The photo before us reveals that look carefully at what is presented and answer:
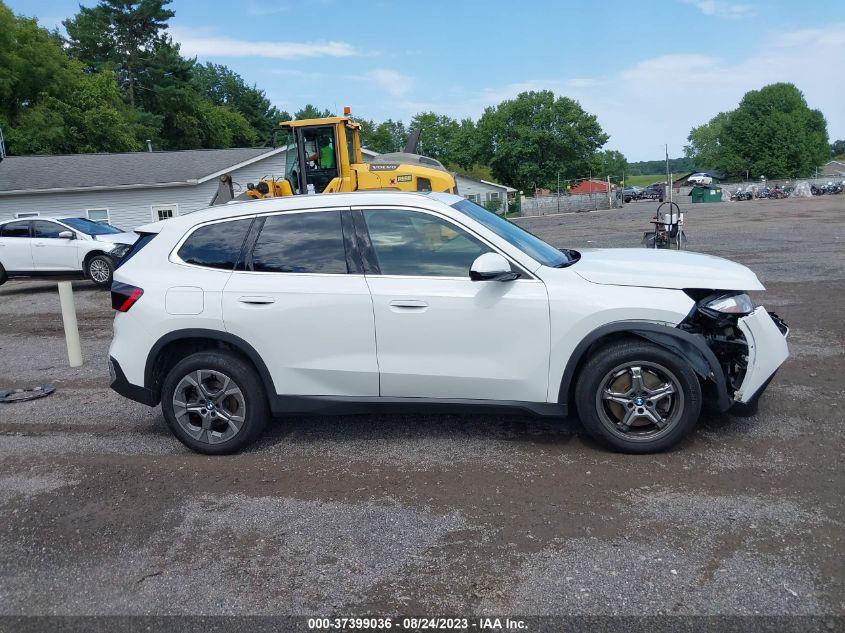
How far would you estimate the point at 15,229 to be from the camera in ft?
50.2

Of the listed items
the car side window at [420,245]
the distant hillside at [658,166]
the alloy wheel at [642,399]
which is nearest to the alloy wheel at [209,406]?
the car side window at [420,245]

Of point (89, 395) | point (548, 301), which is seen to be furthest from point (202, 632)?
point (89, 395)

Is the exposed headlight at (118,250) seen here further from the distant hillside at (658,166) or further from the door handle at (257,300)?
the distant hillside at (658,166)

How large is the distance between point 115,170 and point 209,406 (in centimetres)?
3115

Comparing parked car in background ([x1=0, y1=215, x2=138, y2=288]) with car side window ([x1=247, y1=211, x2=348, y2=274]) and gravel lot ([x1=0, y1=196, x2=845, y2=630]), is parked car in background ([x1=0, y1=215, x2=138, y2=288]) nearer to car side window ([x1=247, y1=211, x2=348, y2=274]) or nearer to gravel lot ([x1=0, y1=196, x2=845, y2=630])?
gravel lot ([x1=0, y1=196, x2=845, y2=630])

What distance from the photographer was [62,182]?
3100cm

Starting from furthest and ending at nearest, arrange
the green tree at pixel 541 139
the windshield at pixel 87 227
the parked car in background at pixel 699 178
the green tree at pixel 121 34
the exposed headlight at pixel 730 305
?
the parked car in background at pixel 699 178, the green tree at pixel 541 139, the green tree at pixel 121 34, the windshield at pixel 87 227, the exposed headlight at pixel 730 305

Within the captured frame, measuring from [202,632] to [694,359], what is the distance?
3.16 m

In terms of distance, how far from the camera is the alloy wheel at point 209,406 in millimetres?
4922

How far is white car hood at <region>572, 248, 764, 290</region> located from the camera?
4.60m

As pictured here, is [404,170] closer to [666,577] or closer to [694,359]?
[694,359]

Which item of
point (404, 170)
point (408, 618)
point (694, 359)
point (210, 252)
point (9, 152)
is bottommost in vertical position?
point (408, 618)

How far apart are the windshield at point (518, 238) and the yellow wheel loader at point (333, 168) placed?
9.55m

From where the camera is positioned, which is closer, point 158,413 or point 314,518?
point 314,518
